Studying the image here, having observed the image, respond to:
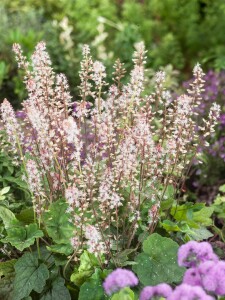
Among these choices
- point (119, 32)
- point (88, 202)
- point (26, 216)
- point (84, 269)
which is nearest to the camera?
point (88, 202)

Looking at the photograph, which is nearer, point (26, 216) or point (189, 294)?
point (189, 294)

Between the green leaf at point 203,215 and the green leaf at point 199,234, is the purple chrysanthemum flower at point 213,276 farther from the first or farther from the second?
the green leaf at point 203,215

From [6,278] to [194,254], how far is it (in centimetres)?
120

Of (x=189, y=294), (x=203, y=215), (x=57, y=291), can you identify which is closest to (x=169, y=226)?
(x=203, y=215)

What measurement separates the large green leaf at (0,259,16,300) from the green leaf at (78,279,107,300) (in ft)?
1.42

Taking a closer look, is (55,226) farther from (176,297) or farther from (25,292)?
(176,297)

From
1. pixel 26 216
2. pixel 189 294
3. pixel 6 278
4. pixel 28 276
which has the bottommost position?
pixel 6 278

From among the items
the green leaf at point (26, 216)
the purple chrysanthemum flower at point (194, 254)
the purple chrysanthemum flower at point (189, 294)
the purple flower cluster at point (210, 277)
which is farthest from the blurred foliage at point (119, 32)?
the purple chrysanthemum flower at point (189, 294)

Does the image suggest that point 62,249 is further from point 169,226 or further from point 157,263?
point 169,226

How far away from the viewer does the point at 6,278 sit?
9.51ft

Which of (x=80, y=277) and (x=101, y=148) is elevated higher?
(x=101, y=148)

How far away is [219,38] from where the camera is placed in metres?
6.71

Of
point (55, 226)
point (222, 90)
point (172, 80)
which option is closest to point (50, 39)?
point (172, 80)

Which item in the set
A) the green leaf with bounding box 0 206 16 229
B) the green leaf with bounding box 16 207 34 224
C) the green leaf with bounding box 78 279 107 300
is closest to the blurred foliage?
the green leaf with bounding box 16 207 34 224
